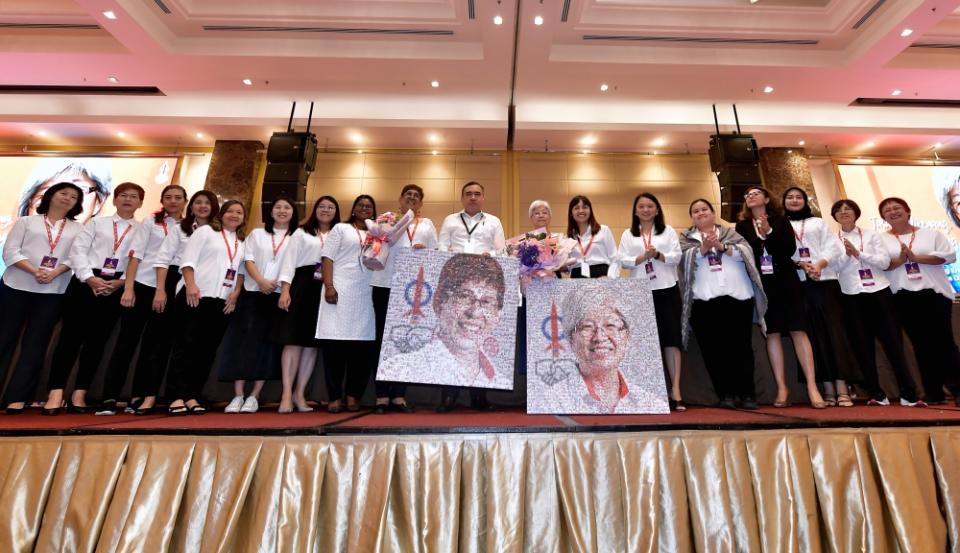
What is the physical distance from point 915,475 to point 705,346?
1.31m

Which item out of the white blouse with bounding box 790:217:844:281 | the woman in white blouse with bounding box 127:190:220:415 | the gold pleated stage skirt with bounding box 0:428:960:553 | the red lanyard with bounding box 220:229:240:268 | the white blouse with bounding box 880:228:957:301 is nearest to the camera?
the gold pleated stage skirt with bounding box 0:428:960:553

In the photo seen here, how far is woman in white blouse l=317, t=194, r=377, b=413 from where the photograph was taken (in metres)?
2.76

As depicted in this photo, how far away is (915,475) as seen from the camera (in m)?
1.71

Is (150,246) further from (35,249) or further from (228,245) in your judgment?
(35,249)

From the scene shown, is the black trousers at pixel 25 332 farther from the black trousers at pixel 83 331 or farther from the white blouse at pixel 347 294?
the white blouse at pixel 347 294

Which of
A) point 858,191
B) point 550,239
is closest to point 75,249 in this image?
point 550,239

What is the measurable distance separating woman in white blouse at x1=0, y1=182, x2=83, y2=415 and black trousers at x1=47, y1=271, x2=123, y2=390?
13cm

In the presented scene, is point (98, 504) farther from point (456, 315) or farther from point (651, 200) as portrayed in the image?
point (651, 200)

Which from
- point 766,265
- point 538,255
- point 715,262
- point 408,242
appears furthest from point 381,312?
point 766,265

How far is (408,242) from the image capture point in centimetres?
305

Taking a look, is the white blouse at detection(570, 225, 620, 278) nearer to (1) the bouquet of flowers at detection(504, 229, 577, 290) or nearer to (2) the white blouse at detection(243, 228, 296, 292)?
(1) the bouquet of flowers at detection(504, 229, 577, 290)

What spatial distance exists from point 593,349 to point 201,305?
249cm

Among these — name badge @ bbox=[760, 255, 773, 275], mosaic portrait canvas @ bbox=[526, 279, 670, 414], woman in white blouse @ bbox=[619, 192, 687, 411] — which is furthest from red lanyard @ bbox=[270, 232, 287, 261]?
name badge @ bbox=[760, 255, 773, 275]

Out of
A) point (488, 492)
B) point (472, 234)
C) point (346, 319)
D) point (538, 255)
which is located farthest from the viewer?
point (472, 234)
